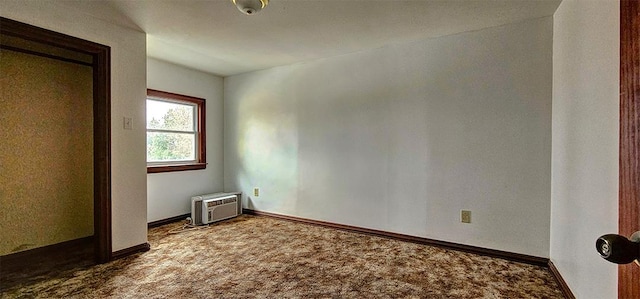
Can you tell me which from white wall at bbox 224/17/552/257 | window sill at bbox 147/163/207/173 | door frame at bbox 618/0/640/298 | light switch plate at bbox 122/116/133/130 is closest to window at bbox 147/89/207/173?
window sill at bbox 147/163/207/173

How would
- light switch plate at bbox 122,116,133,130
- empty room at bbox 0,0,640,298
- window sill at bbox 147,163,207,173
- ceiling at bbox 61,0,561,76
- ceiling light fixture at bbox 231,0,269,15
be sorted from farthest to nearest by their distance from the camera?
window sill at bbox 147,163,207,173 → light switch plate at bbox 122,116,133,130 → ceiling at bbox 61,0,561,76 → empty room at bbox 0,0,640,298 → ceiling light fixture at bbox 231,0,269,15

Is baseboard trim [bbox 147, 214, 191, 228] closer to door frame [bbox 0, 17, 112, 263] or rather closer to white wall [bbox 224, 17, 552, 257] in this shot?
white wall [bbox 224, 17, 552, 257]

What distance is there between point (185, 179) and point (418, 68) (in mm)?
3386

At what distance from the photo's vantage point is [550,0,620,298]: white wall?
1398 millimetres

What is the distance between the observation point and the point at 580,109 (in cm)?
178

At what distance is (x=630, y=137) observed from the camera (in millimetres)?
589

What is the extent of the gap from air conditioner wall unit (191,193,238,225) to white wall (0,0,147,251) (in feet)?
3.05

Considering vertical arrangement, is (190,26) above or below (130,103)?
above

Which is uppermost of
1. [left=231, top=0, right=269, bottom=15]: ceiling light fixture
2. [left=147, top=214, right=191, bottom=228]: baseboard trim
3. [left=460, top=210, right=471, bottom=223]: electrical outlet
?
[left=231, top=0, right=269, bottom=15]: ceiling light fixture

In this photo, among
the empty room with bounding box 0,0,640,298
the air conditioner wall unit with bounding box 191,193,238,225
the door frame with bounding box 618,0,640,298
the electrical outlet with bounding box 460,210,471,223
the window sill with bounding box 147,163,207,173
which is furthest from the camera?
the air conditioner wall unit with bounding box 191,193,238,225

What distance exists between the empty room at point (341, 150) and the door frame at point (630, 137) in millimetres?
1016

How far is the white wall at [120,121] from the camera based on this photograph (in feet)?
8.04

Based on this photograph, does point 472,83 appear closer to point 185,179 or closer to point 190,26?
point 190,26

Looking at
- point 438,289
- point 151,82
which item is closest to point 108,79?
point 151,82
